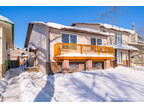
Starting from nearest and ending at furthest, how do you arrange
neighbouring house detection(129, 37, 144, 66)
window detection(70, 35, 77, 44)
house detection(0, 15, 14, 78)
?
house detection(0, 15, 14, 78) → window detection(70, 35, 77, 44) → neighbouring house detection(129, 37, 144, 66)

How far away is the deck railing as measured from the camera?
30.1 feet

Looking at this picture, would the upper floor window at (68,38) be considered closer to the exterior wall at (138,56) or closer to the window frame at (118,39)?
the window frame at (118,39)

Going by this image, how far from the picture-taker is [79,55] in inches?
379

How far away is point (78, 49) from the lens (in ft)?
34.4

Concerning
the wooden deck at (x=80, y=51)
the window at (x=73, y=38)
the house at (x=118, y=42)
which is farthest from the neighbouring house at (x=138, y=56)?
the window at (x=73, y=38)

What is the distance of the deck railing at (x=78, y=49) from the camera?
9.18 metres

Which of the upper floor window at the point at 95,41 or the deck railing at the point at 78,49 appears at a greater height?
the upper floor window at the point at 95,41

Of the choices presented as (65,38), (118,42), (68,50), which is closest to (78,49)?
(68,50)

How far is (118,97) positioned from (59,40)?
761cm

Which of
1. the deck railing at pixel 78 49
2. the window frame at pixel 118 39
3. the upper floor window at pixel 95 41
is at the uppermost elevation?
the window frame at pixel 118 39

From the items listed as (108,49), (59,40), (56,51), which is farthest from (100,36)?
(56,51)

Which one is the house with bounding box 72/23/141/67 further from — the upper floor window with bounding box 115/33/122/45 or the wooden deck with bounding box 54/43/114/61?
the wooden deck with bounding box 54/43/114/61

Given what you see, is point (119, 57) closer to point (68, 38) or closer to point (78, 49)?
point (78, 49)

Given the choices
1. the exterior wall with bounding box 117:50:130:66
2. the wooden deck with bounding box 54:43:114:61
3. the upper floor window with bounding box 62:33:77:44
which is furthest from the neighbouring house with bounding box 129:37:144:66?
the upper floor window with bounding box 62:33:77:44
